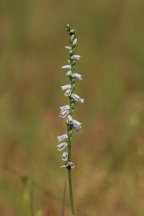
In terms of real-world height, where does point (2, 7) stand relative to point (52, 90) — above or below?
above

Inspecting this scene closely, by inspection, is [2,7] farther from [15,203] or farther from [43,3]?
[15,203]

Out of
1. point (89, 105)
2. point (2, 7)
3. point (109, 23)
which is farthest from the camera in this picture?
point (2, 7)

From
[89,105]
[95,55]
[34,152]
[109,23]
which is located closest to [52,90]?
[89,105]

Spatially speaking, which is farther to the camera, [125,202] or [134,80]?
[134,80]

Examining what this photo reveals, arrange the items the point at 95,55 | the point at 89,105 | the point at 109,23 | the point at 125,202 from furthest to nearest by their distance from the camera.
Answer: the point at 109,23 < the point at 95,55 < the point at 89,105 < the point at 125,202

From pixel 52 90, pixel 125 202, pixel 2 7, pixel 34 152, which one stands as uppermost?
pixel 2 7

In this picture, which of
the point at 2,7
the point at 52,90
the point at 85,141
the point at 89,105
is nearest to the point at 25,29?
the point at 2,7
